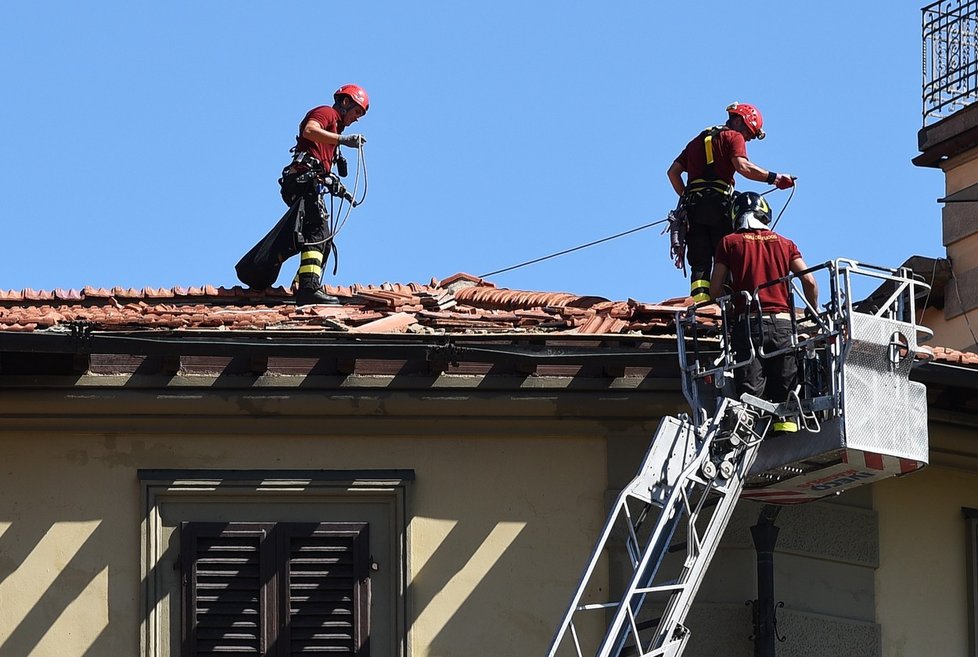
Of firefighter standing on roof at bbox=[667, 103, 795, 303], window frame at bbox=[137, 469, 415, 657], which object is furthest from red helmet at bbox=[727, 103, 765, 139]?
window frame at bbox=[137, 469, 415, 657]

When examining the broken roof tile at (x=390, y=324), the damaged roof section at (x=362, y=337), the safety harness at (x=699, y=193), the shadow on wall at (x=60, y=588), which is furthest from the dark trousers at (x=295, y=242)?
the shadow on wall at (x=60, y=588)

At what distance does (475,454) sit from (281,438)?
1.16 meters

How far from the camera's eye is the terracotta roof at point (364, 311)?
13977 mm

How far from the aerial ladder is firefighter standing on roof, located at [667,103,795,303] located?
3.58 meters

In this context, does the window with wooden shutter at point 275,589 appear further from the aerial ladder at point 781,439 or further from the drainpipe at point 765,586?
the drainpipe at point 765,586

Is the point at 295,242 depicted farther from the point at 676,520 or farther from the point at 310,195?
the point at 676,520

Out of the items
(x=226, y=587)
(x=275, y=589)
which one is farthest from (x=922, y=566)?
(x=226, y=587)

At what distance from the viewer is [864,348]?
12.0 meters

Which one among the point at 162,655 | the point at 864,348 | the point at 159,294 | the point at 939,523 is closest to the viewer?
the point at 864,348

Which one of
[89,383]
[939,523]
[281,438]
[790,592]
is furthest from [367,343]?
[939,523]

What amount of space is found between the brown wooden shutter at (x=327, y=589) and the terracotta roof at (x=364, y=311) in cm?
131

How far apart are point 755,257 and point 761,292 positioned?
1.39 ft

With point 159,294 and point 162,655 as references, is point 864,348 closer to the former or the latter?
point 162,655

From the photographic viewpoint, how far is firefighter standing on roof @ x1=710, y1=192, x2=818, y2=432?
485 inches
